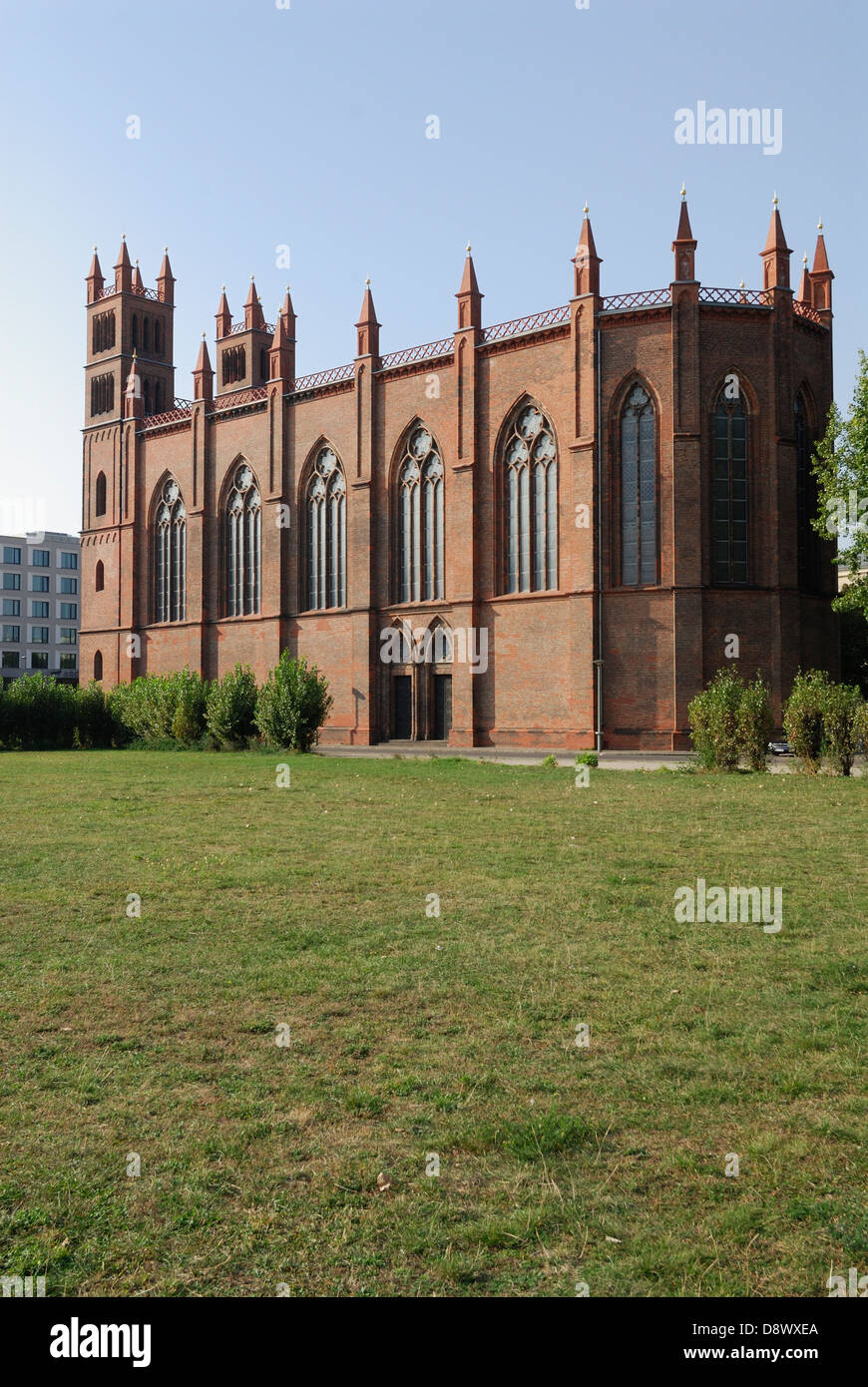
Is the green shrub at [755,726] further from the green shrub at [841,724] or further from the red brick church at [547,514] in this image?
the red brick church at [547,514]

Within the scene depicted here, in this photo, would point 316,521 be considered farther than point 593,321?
Yes

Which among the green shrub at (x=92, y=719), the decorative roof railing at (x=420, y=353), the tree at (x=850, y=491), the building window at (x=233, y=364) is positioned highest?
the building window at (x=233, y=364)

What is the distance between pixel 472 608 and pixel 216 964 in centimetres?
3246

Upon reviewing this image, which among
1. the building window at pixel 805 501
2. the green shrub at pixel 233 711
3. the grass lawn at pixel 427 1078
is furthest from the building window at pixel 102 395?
the grass lawn at pixel 427 1078

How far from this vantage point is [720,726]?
23.3 metres

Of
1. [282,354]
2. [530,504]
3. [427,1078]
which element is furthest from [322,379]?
[427,1078]

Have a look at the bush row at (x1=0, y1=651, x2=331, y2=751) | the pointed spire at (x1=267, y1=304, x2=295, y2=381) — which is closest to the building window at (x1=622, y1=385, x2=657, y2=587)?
the bush row at (x1=0, y1=651, x2=331, y2=751)

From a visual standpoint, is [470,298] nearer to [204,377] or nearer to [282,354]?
[282,354]

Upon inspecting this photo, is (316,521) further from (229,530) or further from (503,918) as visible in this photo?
(503,918)

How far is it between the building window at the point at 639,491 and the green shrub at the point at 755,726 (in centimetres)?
1268

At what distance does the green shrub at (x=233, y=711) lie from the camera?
1375 inches

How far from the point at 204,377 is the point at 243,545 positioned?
9.41m

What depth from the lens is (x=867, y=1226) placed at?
11.4 ft
